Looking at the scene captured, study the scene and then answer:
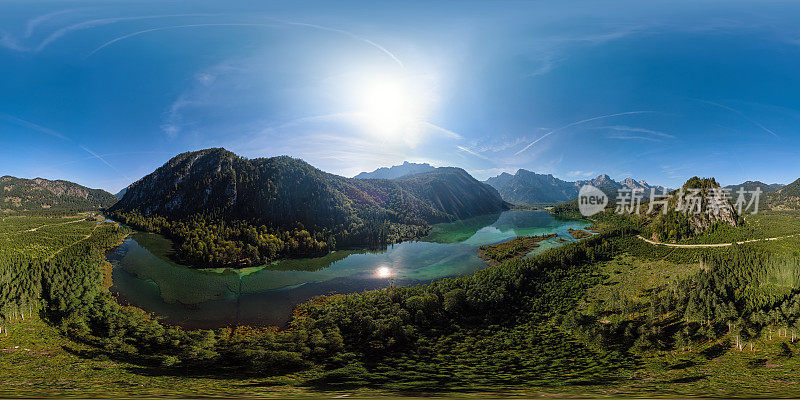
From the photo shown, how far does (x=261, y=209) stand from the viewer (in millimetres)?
63781

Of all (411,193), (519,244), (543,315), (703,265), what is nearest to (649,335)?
(543,315)

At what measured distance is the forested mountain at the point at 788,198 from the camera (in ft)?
300

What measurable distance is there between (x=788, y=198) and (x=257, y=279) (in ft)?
573

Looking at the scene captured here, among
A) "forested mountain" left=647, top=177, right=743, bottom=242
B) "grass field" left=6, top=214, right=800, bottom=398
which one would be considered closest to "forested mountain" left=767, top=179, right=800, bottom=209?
"forested mountain" left=647, top=177, right=743, bottom=242

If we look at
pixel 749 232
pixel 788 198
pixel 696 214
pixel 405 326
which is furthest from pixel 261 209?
pixel 788 198

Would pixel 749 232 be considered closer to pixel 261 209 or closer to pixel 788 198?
pixel 788 198

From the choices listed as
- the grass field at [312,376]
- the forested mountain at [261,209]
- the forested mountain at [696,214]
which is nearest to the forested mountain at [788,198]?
the forested mountain at [696,214]

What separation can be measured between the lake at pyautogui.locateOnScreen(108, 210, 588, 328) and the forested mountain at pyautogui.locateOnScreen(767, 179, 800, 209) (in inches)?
4354

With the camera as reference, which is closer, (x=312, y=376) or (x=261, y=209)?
(x=312, y=376)

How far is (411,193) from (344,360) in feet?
318

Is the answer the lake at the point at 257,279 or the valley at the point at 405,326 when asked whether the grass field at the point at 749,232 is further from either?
the lake at the point at 257,279

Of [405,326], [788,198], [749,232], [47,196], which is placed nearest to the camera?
[405,326]

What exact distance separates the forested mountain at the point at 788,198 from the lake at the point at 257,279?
4354 inches

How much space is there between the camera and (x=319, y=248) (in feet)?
163
